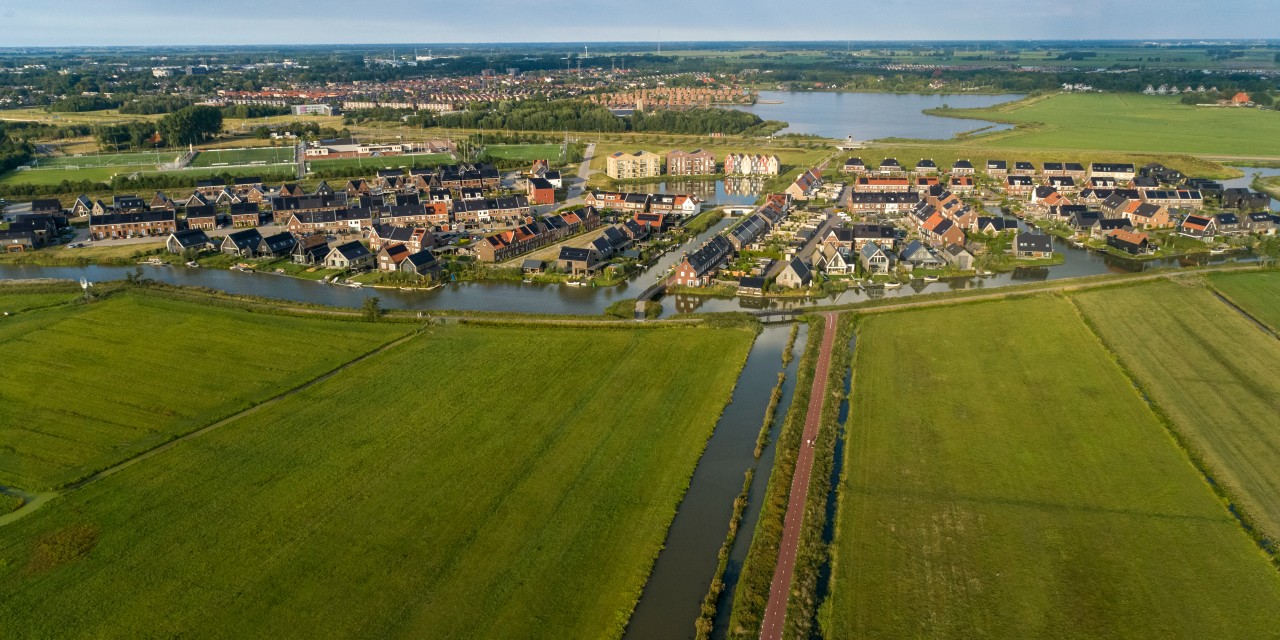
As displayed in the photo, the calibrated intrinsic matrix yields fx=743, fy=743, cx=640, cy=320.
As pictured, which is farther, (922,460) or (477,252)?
(477,252)

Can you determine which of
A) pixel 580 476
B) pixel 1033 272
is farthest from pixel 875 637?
pixel 1033 272

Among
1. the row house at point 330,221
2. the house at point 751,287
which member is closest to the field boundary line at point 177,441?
the house at point 751,287

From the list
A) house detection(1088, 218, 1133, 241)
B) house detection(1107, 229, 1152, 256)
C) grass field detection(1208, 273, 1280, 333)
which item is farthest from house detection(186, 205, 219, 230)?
grass field detection(1208, 273, 1280, 333)

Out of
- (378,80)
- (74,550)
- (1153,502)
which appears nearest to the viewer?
(74,550)

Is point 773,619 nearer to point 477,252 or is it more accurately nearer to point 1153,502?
point 1153,502

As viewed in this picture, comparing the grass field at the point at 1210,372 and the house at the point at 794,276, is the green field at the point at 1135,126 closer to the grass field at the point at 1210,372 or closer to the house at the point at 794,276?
the grass field at the point at 1210,372

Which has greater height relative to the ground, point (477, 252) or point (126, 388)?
point (477, 252)

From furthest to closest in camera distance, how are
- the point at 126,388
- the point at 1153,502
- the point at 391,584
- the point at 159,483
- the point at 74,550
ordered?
1. the point at 126,388
2. the point at 159,483
3. the point at 1153,502
4. the point at 74,550
5. the point at 391,584
